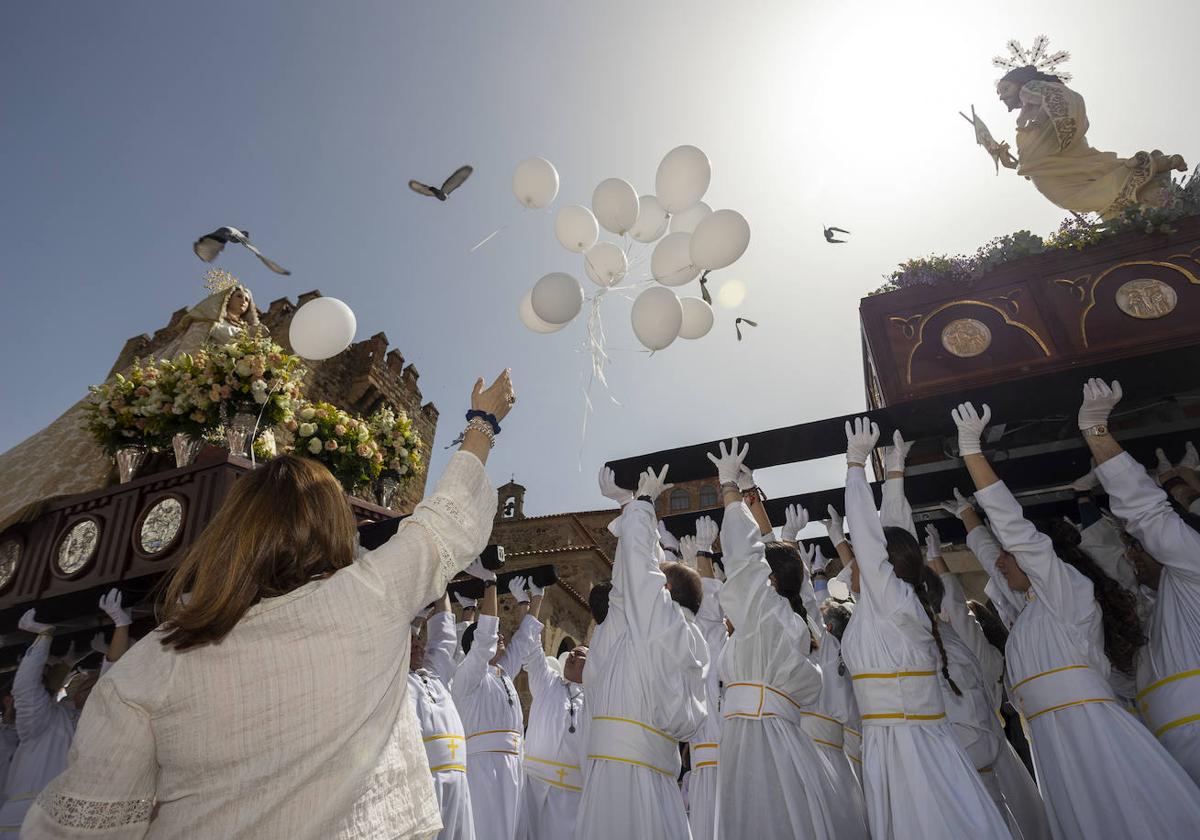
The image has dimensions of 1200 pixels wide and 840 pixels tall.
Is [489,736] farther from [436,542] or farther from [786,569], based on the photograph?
[436,542]

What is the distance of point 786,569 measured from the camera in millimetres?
4480

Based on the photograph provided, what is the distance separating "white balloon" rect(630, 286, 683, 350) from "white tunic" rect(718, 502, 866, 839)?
5.48 feet

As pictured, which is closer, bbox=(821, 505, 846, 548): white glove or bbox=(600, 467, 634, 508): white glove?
bbox=(600, 467, 634, 508): white glove

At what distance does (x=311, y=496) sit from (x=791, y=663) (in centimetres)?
328

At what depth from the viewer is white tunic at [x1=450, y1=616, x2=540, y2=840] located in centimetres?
551

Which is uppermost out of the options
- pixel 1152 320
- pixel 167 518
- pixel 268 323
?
pixel 268 323

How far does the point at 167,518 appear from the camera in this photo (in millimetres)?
4363

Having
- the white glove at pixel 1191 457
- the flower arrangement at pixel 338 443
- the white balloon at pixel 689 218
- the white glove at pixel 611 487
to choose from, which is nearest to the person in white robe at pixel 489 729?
the flower arrangement at pixel 338 443

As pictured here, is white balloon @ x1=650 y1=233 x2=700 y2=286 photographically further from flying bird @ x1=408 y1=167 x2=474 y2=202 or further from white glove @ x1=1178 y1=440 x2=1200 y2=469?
white glove @ x1=1178 y1=440 x2=1200 y2=469

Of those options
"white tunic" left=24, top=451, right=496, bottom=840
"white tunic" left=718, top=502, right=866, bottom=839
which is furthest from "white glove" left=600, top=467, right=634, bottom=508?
"white tunic" left=24, top=451, right=496, bottom=840

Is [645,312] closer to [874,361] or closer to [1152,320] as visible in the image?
[874,361]

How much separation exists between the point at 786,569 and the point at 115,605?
194 inches

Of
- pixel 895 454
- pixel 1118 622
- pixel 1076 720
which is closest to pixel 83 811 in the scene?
pixel 895 454

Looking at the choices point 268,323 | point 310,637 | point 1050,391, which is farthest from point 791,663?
point 268,323
